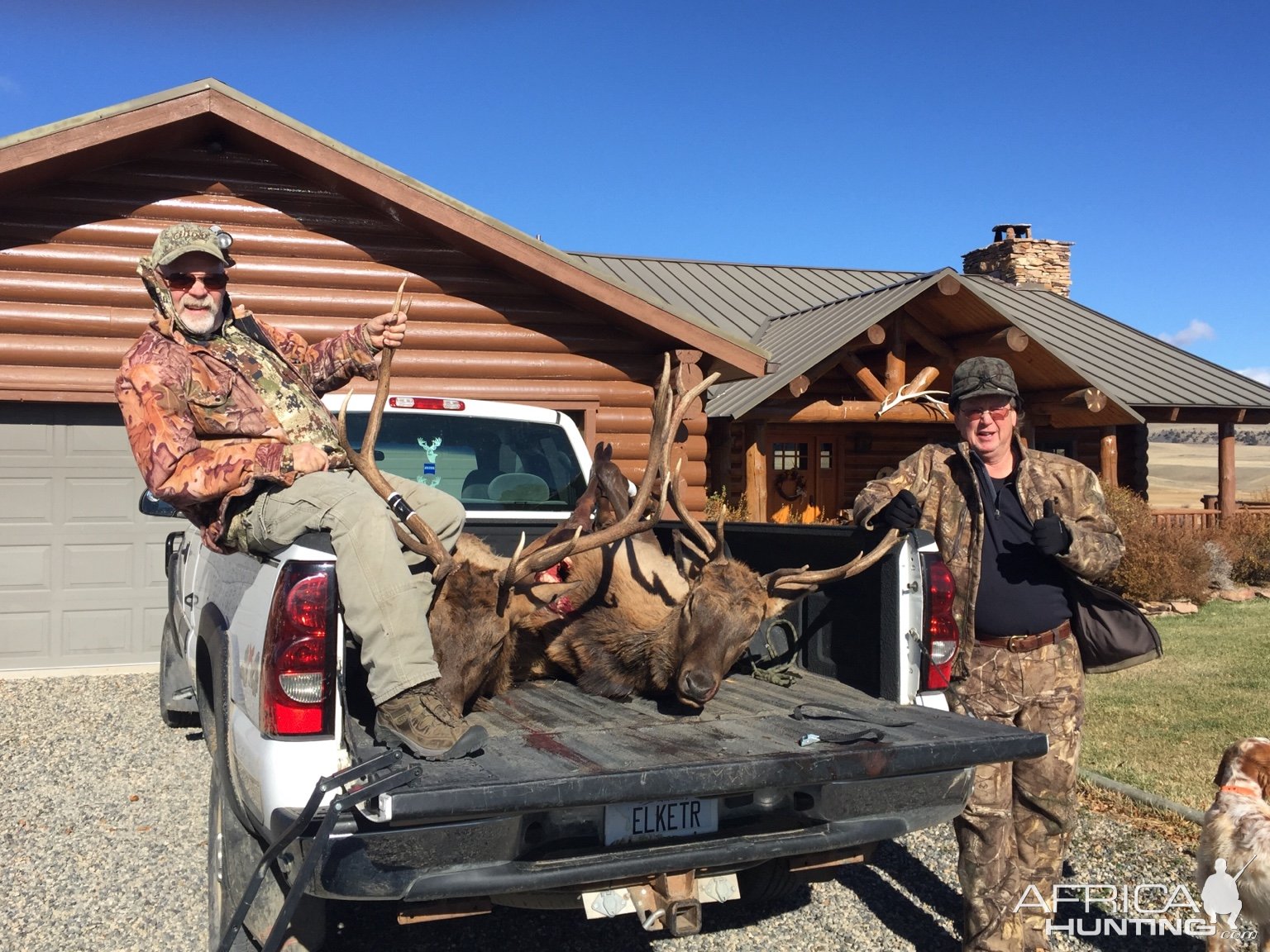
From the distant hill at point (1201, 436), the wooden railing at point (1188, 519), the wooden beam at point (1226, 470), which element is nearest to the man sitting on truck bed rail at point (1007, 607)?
the wooden railing at point (1188, 519)

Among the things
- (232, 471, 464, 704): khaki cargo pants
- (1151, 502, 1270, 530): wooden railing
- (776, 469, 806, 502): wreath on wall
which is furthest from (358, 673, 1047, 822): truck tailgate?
(776, 469, 806, 502): wreath on wall

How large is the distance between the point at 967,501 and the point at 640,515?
143 centimetres

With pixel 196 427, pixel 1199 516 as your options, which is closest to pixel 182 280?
pixel 196 427

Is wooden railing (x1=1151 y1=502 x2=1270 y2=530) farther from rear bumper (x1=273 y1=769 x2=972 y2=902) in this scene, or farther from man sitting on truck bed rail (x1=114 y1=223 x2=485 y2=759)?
man sitting on truck bed rail (x1=114 y1=223 x2=485 y2=759)

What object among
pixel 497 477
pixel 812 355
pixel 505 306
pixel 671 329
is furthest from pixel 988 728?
pixel 812 355

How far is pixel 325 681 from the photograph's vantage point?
320 centimetres

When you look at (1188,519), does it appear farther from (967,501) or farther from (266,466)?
(266,466)

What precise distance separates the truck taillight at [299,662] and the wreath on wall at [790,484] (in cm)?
1781

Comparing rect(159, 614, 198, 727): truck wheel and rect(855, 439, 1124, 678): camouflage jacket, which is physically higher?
rect(855, 439, 1124, 678): camouflage jacket

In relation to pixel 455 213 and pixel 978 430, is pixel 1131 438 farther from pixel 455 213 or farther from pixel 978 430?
pixel 978 430

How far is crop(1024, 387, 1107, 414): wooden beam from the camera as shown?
54.5 ft

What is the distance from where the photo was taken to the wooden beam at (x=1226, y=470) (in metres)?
19.3

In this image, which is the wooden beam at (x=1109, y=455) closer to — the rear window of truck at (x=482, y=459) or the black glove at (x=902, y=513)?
the rear window of truck at (x=482, y=459)

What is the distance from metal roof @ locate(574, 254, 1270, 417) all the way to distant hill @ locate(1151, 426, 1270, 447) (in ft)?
371
